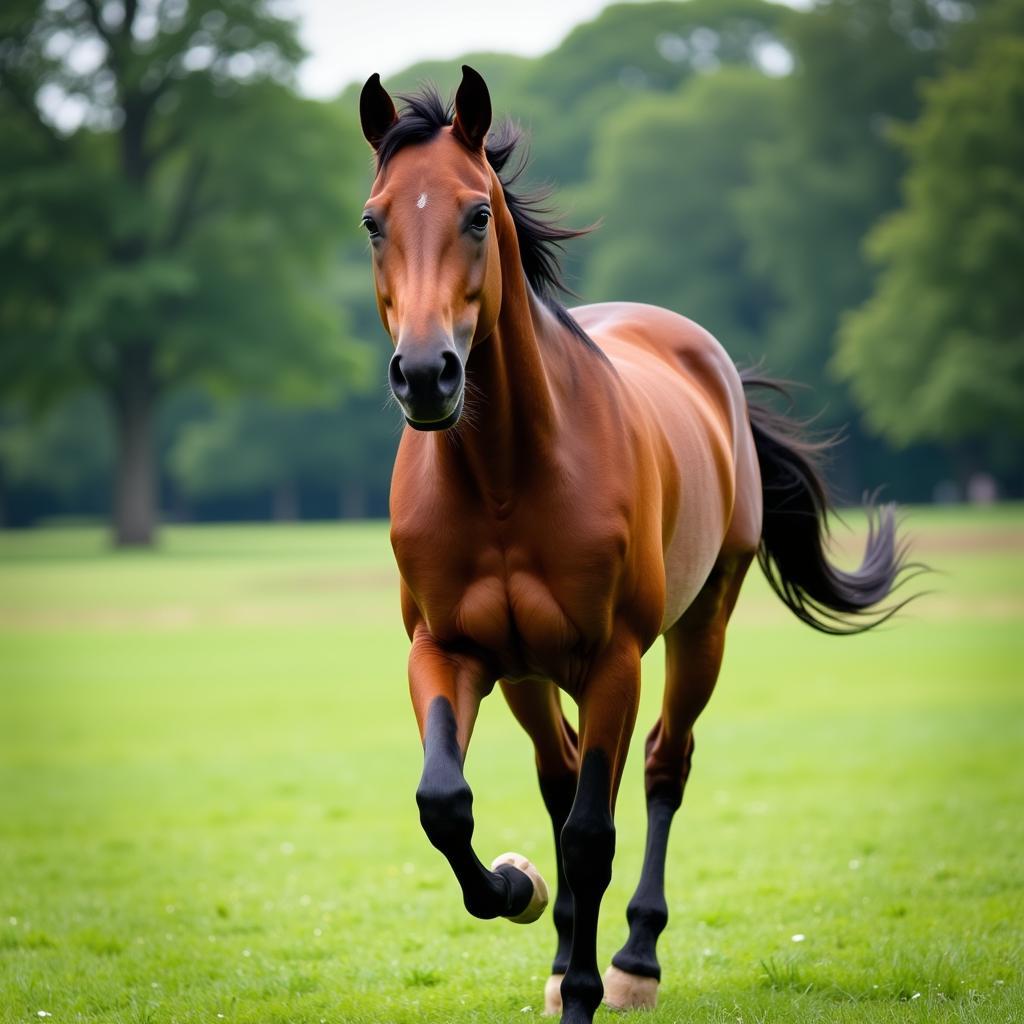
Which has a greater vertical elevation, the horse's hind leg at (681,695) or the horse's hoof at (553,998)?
the horse's hind leg at (681,695)

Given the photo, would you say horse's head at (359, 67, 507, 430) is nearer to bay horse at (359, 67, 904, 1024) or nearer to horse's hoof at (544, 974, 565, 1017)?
bay horse at (359, 67, 904, 1024)

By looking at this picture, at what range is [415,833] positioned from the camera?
9945 mm

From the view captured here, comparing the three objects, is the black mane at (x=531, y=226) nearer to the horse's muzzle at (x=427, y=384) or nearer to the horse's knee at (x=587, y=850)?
the horse's muzzle at (x=427, y=384)

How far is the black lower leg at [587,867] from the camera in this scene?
4180 millimetres

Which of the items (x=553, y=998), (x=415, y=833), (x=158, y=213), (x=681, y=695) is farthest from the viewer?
(x=158, y=213)

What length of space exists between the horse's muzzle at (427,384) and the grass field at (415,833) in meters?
2.35

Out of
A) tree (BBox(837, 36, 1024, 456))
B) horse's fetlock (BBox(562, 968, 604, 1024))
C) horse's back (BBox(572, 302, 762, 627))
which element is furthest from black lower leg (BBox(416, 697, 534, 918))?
tree (BBox(837, 36, 1024, 456))

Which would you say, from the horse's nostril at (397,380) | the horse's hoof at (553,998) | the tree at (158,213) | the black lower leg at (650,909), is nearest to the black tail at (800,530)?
the black lower leg at (650,909)

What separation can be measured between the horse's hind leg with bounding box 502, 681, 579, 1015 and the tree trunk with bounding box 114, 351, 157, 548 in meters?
37.3

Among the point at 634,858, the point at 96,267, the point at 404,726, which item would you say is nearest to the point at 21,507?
the point at 96,267

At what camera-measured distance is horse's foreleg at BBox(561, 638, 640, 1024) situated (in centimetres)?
418

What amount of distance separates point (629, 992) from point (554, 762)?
85cm

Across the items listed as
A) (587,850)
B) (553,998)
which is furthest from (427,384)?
(553,998)

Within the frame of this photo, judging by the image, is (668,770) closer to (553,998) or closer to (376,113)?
(553,998)
